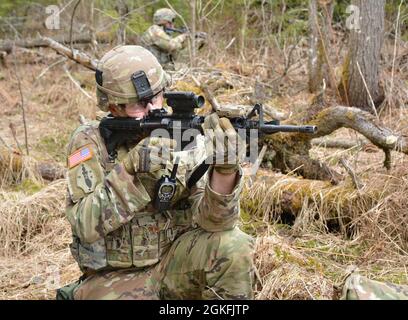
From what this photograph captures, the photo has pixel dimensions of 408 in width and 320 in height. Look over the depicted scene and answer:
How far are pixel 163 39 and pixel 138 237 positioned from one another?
6734 millimetres

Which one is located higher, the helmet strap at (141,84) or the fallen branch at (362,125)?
the helmet strap at (141,84)

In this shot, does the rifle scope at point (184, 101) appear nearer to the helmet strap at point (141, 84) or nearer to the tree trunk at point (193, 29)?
the helmet strap at point (141, 84)

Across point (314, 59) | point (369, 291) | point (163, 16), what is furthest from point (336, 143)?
point (163, 16)

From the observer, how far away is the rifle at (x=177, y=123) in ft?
9.09

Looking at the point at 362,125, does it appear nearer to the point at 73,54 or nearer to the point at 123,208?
the point at 123,208

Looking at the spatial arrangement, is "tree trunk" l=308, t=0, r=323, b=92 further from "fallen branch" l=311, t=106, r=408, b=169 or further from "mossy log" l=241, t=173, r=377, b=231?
"mossy log" l=241, t=173, r=377, b=231

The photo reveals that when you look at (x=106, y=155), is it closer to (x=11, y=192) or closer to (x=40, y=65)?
(x=11, y=192)

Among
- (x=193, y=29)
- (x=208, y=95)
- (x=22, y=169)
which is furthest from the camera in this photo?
(x=193, y=29)

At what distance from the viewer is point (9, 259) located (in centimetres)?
439

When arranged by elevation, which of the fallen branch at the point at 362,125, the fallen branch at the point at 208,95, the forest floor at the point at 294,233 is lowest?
the forest floor at the point at 294,233

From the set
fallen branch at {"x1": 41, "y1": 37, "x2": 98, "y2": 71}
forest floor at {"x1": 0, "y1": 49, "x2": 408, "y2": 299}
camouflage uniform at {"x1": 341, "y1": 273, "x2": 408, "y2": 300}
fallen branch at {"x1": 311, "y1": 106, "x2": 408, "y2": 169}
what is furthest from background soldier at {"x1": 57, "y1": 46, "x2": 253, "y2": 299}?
fallen branch at {"x1": 41, "y1": 37, "x2": 98, "y2": 71}

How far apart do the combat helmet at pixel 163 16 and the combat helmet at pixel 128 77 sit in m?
6.60

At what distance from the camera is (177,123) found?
290cm

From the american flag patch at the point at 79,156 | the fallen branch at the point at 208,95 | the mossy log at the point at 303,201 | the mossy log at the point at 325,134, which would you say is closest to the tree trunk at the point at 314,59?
the fallen branch at the point at 208,95
